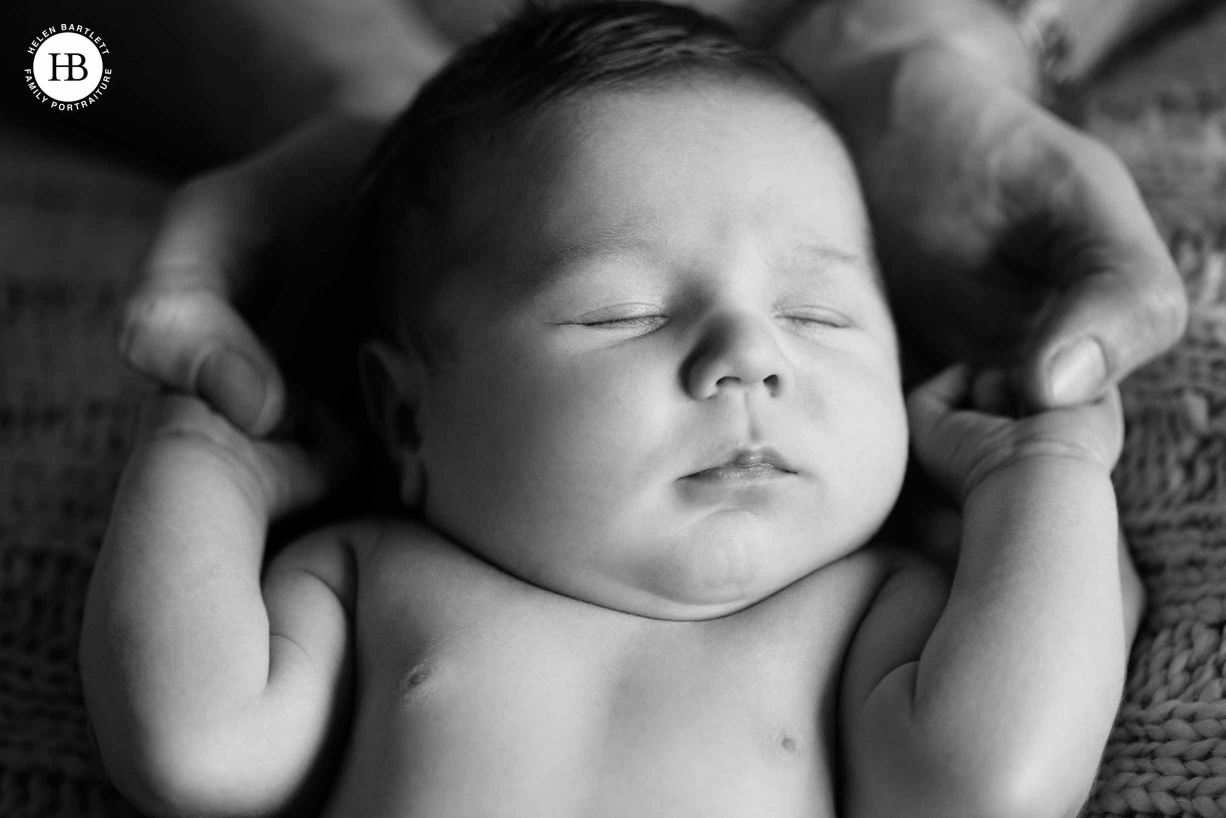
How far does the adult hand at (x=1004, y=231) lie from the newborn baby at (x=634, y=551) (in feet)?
0.26

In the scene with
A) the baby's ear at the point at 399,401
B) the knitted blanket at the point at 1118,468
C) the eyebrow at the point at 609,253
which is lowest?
the knitted blanket at the point at 1118,468

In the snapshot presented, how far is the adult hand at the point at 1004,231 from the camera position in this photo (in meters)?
1.18

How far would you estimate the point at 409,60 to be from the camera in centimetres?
193

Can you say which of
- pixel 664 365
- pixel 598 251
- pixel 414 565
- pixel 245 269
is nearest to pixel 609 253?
pixel 598 251

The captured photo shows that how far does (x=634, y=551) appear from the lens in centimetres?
106

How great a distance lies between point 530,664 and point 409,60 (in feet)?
3.89

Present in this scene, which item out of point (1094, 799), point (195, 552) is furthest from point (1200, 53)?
point (195, 552)

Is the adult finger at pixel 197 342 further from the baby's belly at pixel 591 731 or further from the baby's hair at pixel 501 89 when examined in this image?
the baby's belly at pixel 591 731

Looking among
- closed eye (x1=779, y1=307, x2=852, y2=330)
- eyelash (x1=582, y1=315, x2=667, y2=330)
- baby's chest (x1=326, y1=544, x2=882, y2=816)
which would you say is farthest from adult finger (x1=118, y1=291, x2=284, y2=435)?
closed eye (x1=779, y1=307, x2=852, y2=330)

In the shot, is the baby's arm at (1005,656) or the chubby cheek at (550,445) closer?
the baby's arm at (1005,656)

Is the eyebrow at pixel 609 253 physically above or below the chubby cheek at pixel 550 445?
above

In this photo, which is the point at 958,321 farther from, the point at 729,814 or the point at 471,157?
the point at 729,814

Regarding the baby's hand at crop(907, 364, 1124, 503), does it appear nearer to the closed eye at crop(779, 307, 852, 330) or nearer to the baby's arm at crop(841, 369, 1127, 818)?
the baby's arm at crop(841, 369, 1127, 818)

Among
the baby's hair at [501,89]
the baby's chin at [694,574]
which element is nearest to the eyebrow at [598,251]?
the baby's hair at [501,89]
